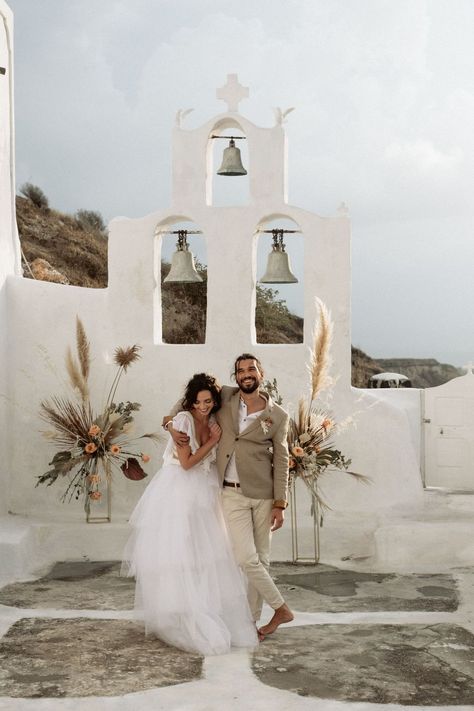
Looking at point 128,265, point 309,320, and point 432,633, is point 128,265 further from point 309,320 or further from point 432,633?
point 432,633

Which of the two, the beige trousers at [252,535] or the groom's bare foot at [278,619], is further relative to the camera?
the groom's bare foot at [278,619]

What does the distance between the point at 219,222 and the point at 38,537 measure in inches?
134

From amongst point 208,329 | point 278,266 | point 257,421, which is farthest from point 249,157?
point 257,421

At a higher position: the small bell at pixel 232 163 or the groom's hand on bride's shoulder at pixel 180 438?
the small bell at pixel 232 163

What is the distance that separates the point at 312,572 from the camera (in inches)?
360

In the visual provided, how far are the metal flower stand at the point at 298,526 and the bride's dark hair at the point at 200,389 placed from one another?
292cm

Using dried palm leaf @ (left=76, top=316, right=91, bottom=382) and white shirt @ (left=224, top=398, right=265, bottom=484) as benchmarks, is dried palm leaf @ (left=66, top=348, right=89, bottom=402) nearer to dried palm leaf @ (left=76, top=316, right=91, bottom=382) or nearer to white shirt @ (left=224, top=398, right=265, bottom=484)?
dried palm leaf @ (left=76, top=316, right=91, bottom=382)

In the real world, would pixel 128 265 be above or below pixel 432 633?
above

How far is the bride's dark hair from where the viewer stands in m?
6.59

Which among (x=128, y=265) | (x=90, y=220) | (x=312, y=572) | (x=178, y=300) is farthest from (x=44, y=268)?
(x=312, y=572)

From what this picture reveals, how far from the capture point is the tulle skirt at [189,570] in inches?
255

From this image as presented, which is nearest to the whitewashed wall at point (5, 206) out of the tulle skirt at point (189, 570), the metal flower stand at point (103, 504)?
the metal flower stand at point (103, 504)

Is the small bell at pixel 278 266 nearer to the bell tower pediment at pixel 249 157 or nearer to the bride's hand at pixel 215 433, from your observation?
the bell tower pediment at pixel 249 157

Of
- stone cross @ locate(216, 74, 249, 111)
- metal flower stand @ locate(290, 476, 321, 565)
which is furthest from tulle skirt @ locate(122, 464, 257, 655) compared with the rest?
A: stone cross @ locate(216, 74, 249, 111)
